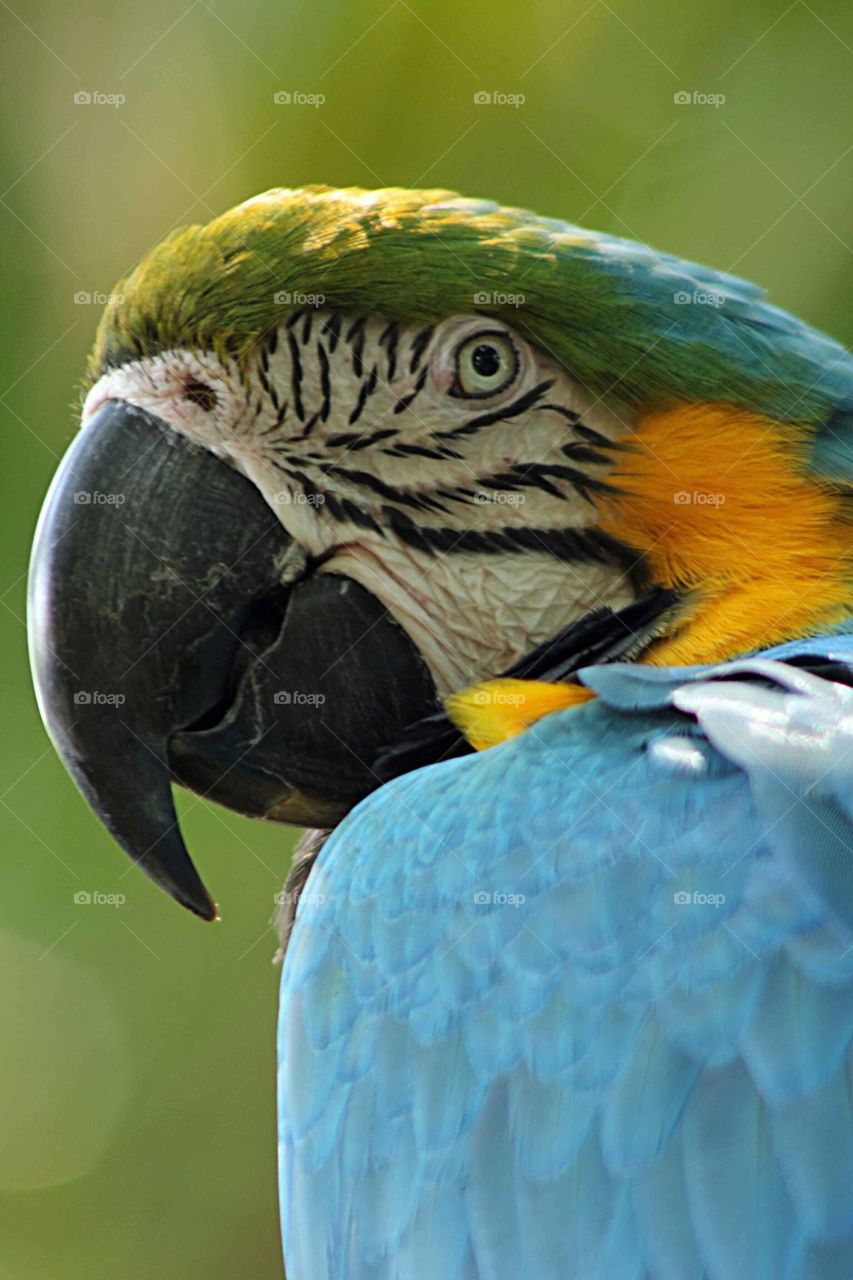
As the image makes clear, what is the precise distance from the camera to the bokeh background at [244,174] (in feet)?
8.91

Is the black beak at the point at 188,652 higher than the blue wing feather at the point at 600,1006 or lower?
higher

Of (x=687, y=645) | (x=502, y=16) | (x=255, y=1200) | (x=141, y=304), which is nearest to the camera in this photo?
(x=687, y=645)

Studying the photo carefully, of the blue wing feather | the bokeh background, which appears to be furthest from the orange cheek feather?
the bokeh background

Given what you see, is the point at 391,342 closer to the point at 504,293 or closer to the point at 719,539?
the point at 504,293

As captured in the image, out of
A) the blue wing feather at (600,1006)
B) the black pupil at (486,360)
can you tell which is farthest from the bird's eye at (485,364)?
the blue wing feather at (600,1006)

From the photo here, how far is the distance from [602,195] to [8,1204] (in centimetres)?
243

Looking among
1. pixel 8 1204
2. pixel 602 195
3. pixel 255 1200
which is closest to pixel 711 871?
pixel 602 195

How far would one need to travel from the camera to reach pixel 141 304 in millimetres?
1569

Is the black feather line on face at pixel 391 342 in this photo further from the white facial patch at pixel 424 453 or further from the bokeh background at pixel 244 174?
the bokeh background at pixel 244 174

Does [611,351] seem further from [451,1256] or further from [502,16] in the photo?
[502,16]

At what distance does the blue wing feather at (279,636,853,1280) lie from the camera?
1.00m

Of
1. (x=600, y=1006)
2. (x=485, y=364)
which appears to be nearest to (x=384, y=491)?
(x=485, y=364)

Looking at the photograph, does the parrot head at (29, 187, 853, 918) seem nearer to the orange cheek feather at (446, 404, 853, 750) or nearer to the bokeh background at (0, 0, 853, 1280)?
the orange cheek feather at (446, 404, 853, 750)

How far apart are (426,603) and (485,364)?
0.85 ft
